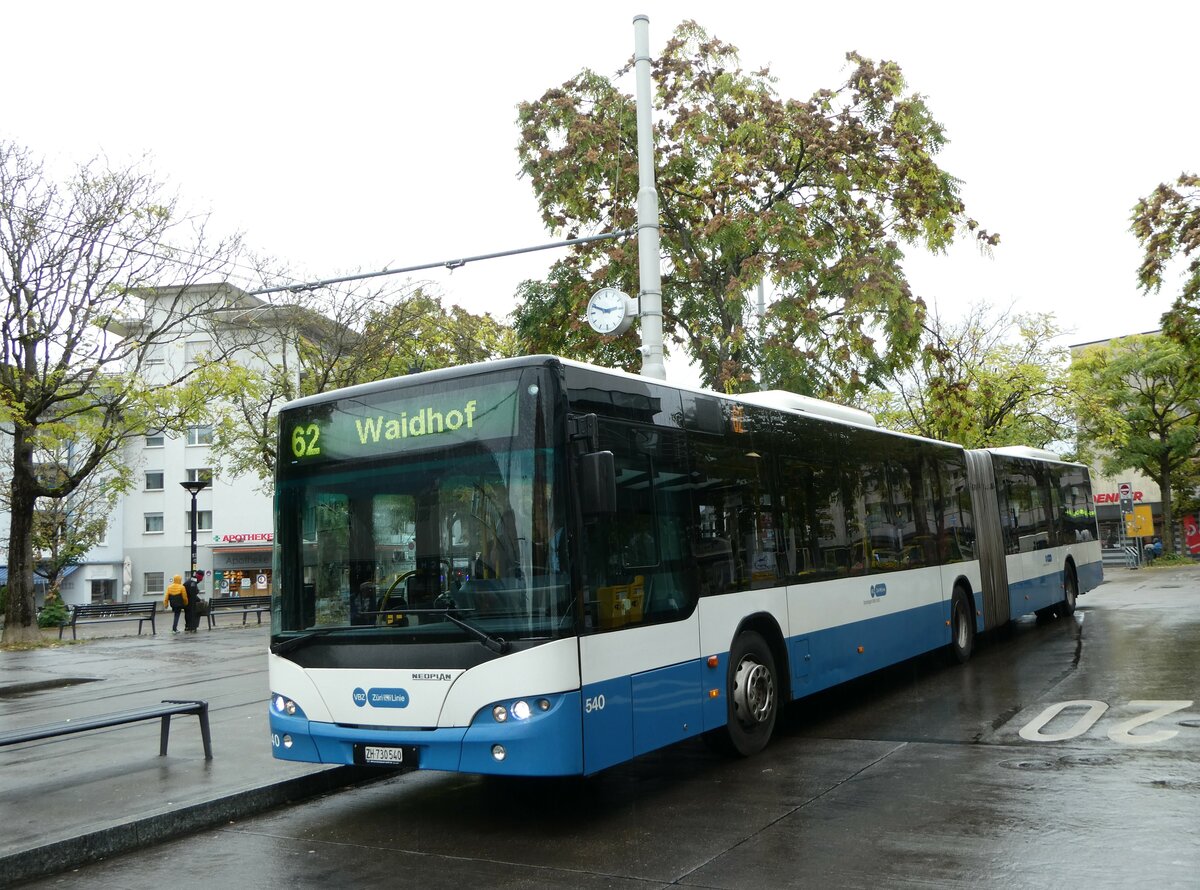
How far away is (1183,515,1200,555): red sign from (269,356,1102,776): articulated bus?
60973 mm

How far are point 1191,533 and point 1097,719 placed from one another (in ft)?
200

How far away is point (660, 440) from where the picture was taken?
8055mm

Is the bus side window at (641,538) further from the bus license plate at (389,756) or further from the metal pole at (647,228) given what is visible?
the metal pole at (647,228)

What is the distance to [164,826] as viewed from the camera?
281 inches

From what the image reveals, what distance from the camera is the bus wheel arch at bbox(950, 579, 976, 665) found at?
560 inches

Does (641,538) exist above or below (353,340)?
below

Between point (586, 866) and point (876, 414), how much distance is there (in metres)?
36.7

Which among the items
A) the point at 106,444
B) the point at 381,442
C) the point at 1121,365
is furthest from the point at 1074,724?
the point at 1121,365

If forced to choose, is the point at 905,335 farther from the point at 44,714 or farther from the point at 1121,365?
the point at 1121,365

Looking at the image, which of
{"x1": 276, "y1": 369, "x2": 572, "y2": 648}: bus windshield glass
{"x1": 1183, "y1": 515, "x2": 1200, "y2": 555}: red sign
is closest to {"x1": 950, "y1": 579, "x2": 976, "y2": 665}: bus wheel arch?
{"x1": 276, "y1": 369, "x2": 572, "y2": 648}: bus windshield glass

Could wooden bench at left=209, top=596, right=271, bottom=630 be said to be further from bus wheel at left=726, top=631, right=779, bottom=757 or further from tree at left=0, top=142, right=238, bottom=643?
bus wheel at left=726, top=631, right=779, bottom=757

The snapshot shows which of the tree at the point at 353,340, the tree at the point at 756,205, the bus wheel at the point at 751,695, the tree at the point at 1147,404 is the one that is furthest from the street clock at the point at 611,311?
the tree at the point at 1147,404

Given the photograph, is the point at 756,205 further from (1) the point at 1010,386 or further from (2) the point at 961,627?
(1) the point at 1010,386

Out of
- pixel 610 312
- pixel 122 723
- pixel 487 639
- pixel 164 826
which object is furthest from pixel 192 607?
pixel 487 639
